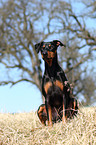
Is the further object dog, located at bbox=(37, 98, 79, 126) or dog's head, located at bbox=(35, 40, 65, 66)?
dog, located at bbox=(37, 98, 79, 126)

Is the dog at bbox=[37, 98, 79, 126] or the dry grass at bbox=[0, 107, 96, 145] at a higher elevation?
the dog at bbox=[37, 98, 79, 126]

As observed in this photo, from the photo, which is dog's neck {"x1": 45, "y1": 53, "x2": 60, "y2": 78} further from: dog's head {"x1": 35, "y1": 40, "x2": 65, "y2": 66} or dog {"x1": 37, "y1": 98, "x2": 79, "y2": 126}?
dog {"x1": 37, "y1": 98, "x2": 79, "y2": 126}

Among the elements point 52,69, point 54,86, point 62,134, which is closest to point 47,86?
point 54,86

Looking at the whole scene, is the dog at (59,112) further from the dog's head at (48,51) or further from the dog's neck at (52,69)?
the dog's head at (48,51)

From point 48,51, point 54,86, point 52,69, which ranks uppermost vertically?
point 48,51

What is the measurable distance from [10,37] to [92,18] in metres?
6.26

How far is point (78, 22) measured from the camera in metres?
14.5

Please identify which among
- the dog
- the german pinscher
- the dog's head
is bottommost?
the dog

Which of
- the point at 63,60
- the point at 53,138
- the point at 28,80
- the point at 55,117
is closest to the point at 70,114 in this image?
the point at 55,117

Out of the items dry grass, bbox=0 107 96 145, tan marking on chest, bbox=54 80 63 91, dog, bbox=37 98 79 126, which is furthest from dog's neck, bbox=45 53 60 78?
dry grass, bbox=0 107 96 145

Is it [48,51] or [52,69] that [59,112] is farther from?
[48,51]

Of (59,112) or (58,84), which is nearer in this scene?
(58,84)

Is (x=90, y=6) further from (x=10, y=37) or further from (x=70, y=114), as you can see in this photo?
(x=70, y=114)

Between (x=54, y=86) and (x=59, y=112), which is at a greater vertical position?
(x=54, y=86)
